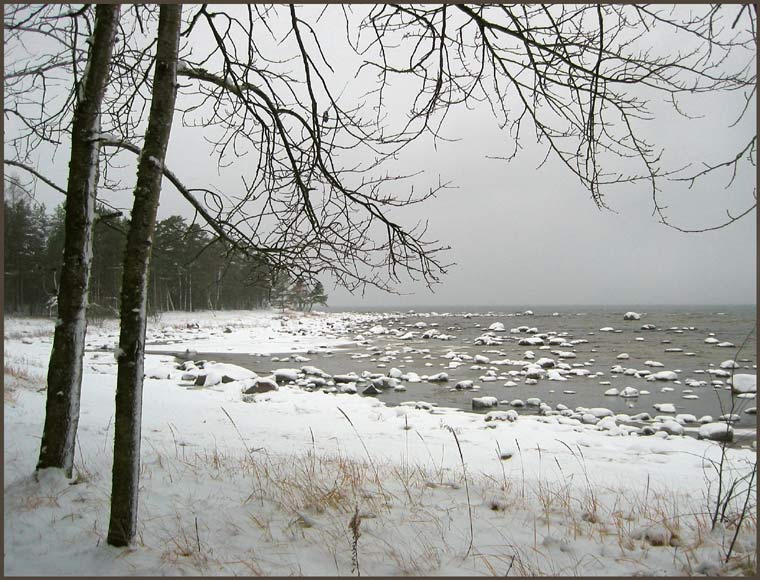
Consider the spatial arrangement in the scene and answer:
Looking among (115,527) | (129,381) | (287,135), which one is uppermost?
(287,135)

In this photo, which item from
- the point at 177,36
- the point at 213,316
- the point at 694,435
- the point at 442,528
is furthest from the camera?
the point at 213,316

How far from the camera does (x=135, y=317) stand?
7.63 ft

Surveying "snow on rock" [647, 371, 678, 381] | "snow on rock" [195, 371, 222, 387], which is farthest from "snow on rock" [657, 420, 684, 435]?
"snow on rock" [195, 371, 222, 387]

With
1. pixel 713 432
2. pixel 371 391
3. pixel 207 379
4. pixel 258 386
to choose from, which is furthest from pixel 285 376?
pixel 713 432

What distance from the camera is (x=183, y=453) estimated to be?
4559 mm

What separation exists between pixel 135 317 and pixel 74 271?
56.0 inches

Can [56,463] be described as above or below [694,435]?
above

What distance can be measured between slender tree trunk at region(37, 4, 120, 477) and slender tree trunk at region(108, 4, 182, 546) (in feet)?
4.26

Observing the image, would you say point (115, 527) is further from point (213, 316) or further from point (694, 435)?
point (213, 316)

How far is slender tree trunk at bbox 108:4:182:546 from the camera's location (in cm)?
231

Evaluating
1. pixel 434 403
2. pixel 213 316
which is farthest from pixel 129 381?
pixel 213 316

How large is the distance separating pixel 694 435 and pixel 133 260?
962 centimetres

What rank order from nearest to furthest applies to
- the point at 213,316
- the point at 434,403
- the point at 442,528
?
1. the point at 442,528
2. the point at 434,403
3. the point at 213,316

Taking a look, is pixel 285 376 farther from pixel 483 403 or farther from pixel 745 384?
pixel 745 384
